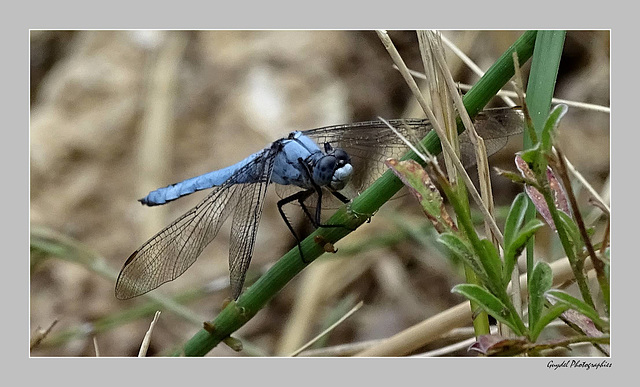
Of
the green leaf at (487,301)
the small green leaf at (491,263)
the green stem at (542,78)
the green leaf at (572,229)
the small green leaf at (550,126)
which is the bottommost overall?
the green leaf at (487,301)

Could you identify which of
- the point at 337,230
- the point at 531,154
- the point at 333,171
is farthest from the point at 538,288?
the point at 333,171

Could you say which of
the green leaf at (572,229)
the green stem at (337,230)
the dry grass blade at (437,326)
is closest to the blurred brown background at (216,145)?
the green stem at (337,230)

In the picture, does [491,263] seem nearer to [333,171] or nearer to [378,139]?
[333,171]

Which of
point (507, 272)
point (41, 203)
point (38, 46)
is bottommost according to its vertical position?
point (507, 272)

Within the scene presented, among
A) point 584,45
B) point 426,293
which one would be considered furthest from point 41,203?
point 584,45

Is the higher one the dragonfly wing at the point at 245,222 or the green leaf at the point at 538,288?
the dragonfly wing at the point at 245,222

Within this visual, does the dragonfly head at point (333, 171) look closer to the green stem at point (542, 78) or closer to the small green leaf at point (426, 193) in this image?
the green stem at point (542, 78)

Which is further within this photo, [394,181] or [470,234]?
[394,181]

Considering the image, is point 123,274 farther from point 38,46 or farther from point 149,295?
point 38,46
